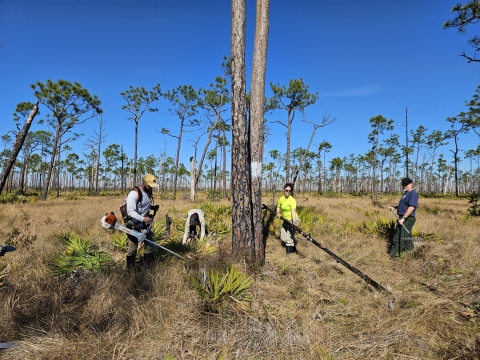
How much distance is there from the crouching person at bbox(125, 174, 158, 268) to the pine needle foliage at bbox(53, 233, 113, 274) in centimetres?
54

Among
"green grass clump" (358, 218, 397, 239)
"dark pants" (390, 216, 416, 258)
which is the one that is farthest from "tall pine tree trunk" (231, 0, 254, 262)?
"green grass clump" (358, 218, 397, 239)

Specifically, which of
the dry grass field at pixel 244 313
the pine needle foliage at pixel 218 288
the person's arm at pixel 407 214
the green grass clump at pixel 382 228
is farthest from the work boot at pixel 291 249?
the pine needle foliage at pixel 218 288

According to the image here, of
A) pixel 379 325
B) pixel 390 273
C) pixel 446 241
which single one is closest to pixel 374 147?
pixel 446 241

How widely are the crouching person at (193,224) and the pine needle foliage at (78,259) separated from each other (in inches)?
72.2

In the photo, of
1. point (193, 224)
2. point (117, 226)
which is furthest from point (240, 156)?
point (117, 226)

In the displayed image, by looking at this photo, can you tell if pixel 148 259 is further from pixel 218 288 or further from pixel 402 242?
pixel 402 242

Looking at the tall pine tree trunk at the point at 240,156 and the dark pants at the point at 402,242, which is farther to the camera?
the dark pants at the point at 402,242

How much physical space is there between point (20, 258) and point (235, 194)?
407cm

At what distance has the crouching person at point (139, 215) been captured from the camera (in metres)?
4.66

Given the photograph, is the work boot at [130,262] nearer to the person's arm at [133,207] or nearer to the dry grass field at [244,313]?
the dry grass field at [244,313]

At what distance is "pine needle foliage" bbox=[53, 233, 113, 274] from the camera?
455 cm

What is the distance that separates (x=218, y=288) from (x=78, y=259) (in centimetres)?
297

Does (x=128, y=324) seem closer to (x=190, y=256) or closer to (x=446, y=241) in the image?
(x=190, y=256)

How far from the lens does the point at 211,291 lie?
3502 mm
